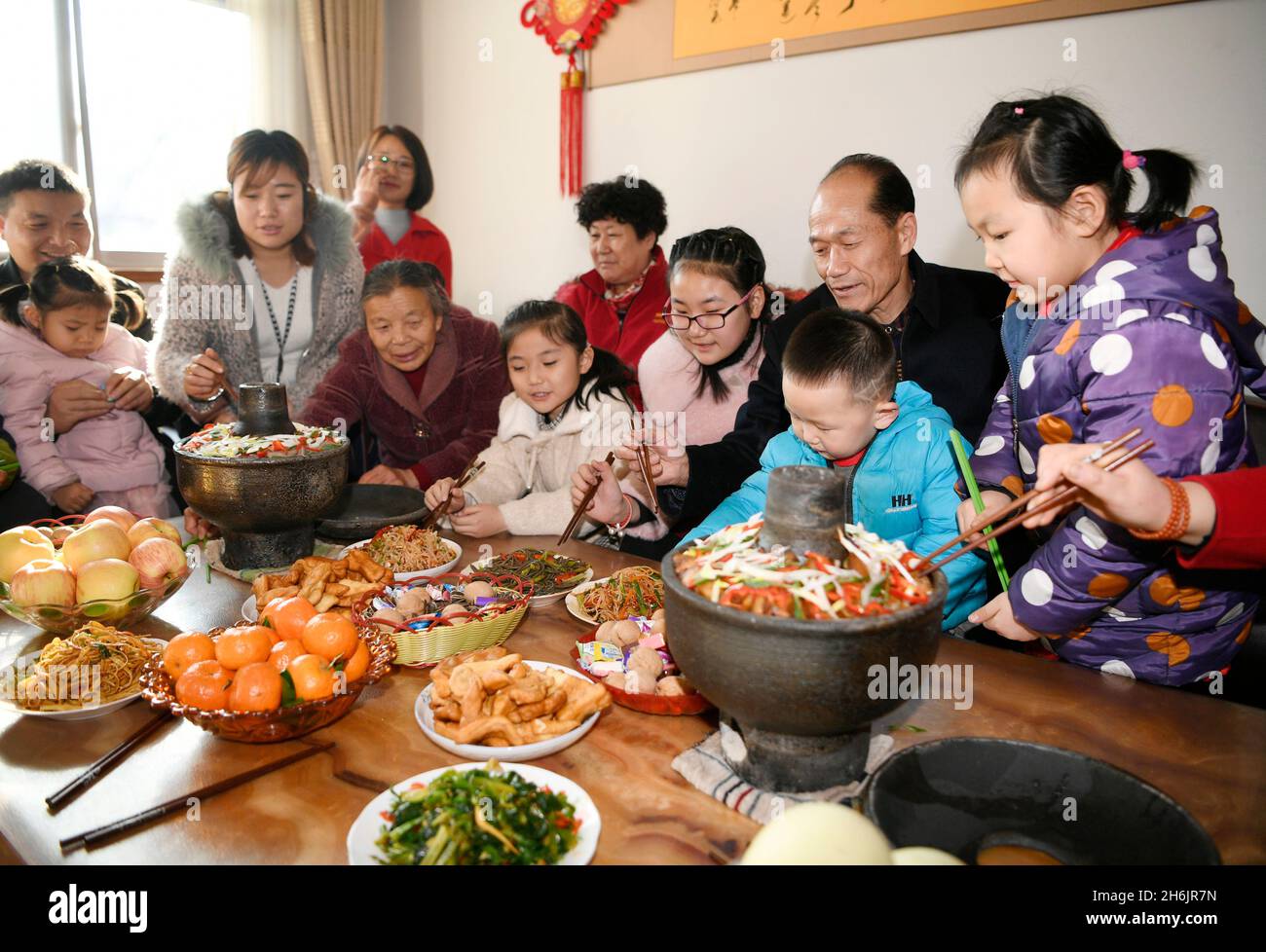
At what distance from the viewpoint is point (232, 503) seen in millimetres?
1806

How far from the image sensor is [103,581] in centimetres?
148

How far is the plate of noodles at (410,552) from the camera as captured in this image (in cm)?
182

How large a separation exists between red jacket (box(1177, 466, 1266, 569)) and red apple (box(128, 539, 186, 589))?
173cm

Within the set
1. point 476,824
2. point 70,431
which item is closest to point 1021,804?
point 476,824

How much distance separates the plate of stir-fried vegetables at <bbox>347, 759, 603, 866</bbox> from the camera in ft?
3.00

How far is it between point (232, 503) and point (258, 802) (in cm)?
91

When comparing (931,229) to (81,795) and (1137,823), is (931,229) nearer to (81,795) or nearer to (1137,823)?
(1137,823)

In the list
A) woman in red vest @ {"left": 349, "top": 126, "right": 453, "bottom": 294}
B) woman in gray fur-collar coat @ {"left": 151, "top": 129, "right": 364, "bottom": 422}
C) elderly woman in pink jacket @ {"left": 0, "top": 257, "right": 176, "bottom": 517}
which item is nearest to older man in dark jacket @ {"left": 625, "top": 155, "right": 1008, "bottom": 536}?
woman in gray fur-collar coat @ {"left": 151, "top": 129, "right": 364, "bottom": 422}

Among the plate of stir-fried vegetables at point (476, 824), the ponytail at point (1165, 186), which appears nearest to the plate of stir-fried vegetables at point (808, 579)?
the plate of stir-fried vegetables at point (476, 824)

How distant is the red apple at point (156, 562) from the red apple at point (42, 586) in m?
0.11

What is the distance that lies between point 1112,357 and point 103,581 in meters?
1.77

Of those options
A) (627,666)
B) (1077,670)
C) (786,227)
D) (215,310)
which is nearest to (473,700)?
(627,666)

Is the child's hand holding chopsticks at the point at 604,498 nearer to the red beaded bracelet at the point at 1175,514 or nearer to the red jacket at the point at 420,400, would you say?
the red jacket at the point at 420,400

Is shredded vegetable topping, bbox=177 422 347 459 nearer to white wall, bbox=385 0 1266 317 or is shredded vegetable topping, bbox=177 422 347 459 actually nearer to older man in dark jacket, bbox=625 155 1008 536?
older man in dark jacket, bbox=625 155 1008 536
